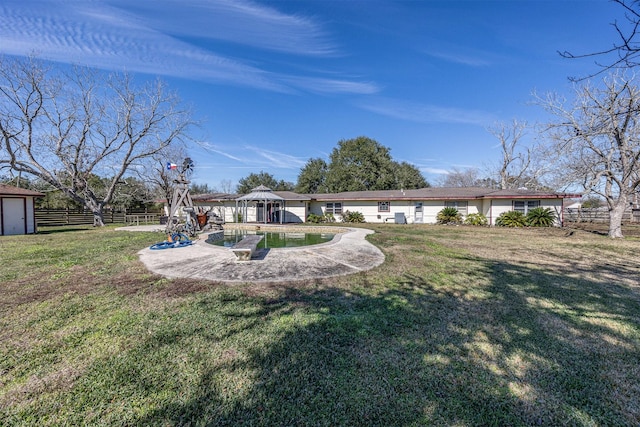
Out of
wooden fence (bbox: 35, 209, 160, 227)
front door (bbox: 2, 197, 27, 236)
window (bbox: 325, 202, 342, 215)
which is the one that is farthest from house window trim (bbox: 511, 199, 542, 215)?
front door (bbox: 2, 197, 27, 236)

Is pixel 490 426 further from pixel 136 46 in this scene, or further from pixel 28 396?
pixel 136 46

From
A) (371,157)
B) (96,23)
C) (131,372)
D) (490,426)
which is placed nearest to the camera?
(490,426)

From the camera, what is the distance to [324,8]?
1034cm

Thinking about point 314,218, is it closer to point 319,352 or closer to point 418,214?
point 418,214

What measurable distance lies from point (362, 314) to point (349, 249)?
4.81 metres

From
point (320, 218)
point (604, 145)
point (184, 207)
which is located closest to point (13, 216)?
point (184, 207)

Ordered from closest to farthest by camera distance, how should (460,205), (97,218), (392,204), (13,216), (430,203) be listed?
(13,216)
(97,218)
(460,205)
(430,203)
(392,204)

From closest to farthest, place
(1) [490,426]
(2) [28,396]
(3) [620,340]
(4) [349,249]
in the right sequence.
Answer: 1. (1) [490,426]
2. (2) [28,396]
3. (3) [620,340]
4. (4) [349,249]

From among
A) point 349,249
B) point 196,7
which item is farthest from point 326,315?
point 196,7

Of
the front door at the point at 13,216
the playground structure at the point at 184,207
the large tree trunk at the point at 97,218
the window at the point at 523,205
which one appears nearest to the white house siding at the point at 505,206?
the window at the point at 523,205

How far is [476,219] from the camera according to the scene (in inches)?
759

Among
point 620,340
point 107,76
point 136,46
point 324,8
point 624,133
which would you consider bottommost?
point 620,340

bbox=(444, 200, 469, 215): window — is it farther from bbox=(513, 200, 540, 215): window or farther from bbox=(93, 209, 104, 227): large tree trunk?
bbox=(93, 209, 104, 227): large tree trunk

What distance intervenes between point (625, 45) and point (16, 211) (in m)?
22.0
